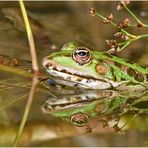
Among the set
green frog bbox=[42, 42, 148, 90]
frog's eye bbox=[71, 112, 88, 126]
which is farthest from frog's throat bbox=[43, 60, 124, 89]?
frog's eye bbox=[71, 112, 88, 126]

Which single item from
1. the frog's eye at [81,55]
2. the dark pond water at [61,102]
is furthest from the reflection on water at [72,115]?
the frog's eye at [81,55]

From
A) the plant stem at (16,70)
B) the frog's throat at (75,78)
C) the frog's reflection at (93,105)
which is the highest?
the plant stem at (16,70)

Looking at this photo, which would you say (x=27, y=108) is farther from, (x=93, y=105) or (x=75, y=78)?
(x=75, y=78)

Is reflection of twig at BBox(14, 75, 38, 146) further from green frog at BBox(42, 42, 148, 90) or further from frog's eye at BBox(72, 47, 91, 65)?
frog's eye at BBox(72, 47, 91, 65)

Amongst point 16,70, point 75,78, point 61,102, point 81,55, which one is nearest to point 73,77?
point 75,78

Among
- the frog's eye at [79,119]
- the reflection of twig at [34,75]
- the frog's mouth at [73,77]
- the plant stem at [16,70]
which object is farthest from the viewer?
the plant stem at [16,70]

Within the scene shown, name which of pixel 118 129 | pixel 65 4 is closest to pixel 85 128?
pixel 118 129

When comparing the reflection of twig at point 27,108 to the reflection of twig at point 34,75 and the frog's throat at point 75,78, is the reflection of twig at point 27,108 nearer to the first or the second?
the reflection of twig at point 34,75
